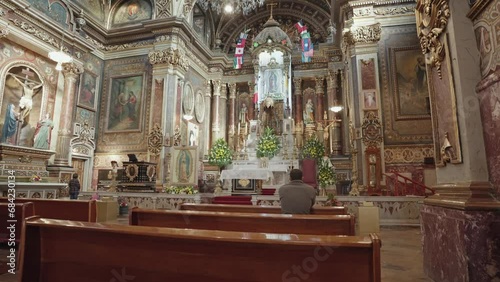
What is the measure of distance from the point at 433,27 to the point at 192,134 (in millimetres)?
13093

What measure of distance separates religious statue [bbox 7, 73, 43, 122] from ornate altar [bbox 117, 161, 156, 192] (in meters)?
3.89

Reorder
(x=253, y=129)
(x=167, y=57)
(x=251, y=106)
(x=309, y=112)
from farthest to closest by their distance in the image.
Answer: (x=251, y=106), (x=309, y=112), (x=253, y=129), (x=167, y=57)

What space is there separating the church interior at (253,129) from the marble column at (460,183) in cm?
2

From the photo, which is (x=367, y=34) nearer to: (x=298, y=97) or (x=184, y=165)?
(x=298, y=97)

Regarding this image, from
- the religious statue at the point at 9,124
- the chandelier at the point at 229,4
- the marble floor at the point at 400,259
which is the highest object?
the chandelier at the point at 229,4

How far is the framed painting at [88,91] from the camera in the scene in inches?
523

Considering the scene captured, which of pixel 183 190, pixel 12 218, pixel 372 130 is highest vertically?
pixel 372 130

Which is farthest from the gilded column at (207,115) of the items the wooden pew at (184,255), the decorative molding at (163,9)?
the wooden pew at (184,255)

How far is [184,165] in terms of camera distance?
404 inches

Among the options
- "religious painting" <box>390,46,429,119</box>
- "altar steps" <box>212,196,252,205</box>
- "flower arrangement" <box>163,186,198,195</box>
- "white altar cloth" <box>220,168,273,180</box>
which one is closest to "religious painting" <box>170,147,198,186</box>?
"flower arrangement" <box>163,186,198,195</box>

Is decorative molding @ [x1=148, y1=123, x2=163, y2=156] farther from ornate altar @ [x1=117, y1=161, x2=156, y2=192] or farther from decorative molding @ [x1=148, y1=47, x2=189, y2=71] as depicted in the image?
decorative molding @ [x1=148, y1=47, x2=189, y2=71]

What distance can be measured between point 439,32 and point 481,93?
2.81 ft

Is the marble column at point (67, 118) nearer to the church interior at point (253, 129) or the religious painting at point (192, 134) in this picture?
the church interior at point (253, 129)

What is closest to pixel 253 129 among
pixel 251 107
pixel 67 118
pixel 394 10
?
pixel 251 107
